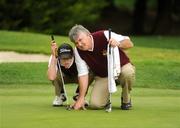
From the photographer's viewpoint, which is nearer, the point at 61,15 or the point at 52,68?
the point at 52,68

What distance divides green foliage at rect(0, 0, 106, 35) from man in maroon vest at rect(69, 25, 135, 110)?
1912 centimetres

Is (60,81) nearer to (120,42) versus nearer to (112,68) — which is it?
(112,68)

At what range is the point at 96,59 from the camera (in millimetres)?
9336

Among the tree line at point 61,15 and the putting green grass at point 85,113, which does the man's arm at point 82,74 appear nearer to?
the putting green grass at point 85,113

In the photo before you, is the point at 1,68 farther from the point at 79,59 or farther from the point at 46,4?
the point at 46,4

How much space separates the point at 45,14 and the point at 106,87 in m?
20.1

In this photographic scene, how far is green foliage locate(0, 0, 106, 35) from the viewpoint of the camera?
28.6 metres

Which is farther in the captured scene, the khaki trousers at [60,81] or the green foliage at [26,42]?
the green foliage at [26,42]

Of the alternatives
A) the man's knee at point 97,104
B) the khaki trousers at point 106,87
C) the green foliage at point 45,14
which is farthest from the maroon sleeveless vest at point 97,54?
the green foliage at point 45,14

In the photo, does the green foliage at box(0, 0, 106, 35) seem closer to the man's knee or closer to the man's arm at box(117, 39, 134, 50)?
the man's knee

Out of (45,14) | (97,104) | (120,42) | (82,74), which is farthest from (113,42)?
(45,14)

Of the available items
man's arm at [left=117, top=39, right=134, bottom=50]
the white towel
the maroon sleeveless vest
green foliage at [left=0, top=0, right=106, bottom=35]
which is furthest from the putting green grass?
green foliage at [left=0, top=0, right=106, bottom=35]

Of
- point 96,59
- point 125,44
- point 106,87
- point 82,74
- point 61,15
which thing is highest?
point 61,15

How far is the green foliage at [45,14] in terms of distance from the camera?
2856 centimetres
